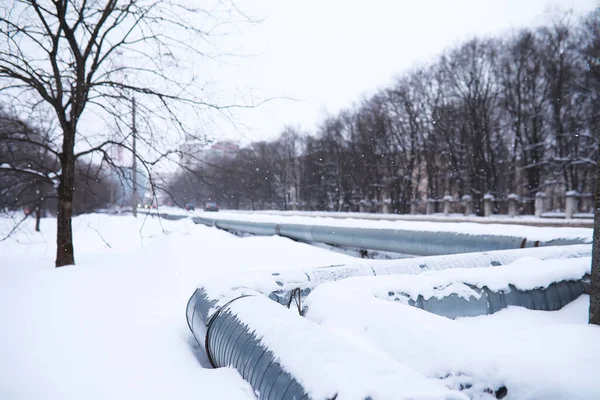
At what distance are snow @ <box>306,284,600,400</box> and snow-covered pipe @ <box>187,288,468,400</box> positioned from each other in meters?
0.30

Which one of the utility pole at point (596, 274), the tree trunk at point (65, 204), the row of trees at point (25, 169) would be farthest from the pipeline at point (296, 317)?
the tree trunk at point (65, 204)

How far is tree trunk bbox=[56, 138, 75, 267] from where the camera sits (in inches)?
288

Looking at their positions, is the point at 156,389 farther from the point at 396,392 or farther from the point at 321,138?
the point at 321,138

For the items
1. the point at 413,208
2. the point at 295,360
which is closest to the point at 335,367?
the point at 295,360

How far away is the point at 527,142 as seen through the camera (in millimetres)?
26594

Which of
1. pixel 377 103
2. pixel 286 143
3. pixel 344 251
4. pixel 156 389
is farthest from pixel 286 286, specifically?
pixel 286 143

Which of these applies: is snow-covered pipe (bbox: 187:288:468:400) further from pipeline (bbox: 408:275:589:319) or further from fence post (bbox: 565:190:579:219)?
fence post (bbox: 565:190:579:219)

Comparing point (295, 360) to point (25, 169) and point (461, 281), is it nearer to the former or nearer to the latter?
point (461, 281)

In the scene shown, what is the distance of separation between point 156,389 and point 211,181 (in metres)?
3.73

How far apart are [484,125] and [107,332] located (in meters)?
30.7

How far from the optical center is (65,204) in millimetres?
7484

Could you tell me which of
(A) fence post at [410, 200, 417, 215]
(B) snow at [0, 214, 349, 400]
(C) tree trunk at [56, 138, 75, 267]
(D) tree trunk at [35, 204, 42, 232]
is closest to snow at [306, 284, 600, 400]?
(B) snow at [0, 214, 349, 400]

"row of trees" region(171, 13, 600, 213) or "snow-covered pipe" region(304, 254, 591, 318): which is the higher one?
"row of trees" region(171, 13, 600, 213)

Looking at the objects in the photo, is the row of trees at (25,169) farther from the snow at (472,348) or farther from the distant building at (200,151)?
the snow at (472,348)
